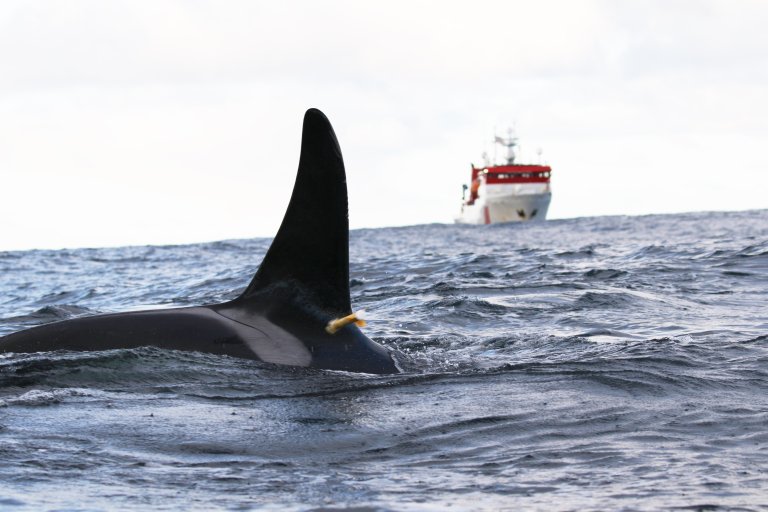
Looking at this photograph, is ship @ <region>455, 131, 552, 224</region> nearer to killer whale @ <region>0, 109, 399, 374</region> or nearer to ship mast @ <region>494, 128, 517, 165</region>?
ship mast @ <region>494, 128, 517, 165</region>

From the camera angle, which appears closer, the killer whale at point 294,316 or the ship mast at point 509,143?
the killer whale at point 294,316

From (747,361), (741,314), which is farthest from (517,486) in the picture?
(741,314)

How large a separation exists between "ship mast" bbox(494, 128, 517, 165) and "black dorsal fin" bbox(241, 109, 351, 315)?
83.1 m

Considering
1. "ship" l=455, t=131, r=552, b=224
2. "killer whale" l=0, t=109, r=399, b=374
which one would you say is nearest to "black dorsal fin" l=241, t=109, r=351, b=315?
"killer whale" l=0, t=109, r=399, b=374

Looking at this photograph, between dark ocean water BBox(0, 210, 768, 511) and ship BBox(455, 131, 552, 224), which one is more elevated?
ship BBox(455, 131, 552, 224)

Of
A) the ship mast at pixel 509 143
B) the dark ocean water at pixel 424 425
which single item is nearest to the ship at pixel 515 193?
the ship mast at pixel 509 143

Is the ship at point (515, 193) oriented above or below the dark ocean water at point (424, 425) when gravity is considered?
above

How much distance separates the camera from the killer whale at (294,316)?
6902 mm

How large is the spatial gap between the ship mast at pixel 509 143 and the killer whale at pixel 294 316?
273 ft

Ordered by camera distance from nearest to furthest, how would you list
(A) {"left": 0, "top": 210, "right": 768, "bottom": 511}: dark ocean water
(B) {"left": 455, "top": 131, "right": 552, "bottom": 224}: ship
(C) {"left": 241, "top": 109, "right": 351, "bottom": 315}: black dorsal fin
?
(A) {"left": 0, "top": 210, "right": 768, "bottom": 511}: dark ocean water, (C) {"left": 241, "top": 109, "right": 351, "bottom": 315}: black dorsal fin, (B) {"left": 455, "top": 131, "right": 552, "bottom": 224}: ship

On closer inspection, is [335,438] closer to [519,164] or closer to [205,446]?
[205,446]

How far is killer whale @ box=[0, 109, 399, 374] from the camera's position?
6902mm

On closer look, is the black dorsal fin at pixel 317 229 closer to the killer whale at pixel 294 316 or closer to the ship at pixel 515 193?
the killer whale at pixel 294 316

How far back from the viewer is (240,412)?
19.7 ft
